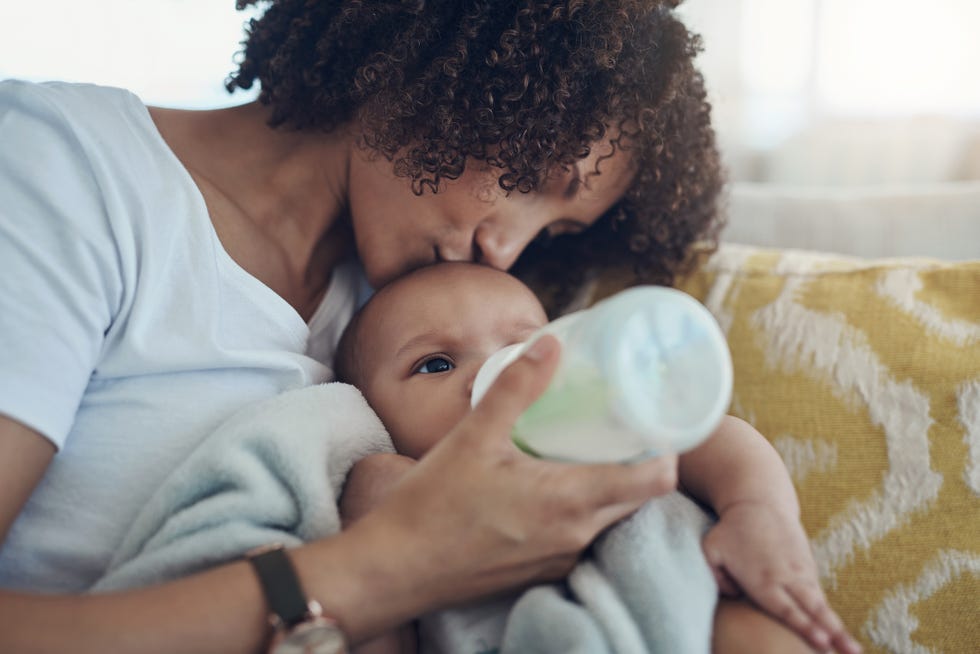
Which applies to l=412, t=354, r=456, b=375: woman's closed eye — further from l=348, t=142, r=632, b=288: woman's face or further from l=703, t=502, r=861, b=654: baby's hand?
l=703, t=502, r=861, b=654: baby's hand

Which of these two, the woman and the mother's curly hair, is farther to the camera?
the mother's curly hair

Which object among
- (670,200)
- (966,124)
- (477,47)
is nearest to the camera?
(477,47)

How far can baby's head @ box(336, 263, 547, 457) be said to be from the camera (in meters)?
1.07

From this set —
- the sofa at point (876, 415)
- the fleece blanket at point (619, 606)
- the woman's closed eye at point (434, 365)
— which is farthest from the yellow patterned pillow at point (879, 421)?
the woman's closed eye at point (434, 365)

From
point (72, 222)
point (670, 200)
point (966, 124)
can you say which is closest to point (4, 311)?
point (72, 222)

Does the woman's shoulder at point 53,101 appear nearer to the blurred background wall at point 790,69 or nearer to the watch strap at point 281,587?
the watch strap at point 281,587

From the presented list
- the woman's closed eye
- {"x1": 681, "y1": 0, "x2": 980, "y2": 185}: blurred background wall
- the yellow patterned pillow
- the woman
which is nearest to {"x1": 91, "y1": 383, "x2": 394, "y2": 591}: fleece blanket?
the woman

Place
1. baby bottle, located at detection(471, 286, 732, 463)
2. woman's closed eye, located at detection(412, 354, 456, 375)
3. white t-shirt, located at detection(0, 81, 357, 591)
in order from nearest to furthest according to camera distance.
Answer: baby bottle, located at detection(471, 286, 732, 463) → white t-shirt, located at detection(0, 81, 357, 591) → woman's closed eye, located at detection(412, 354, 456, 375)

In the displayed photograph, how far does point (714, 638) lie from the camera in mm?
812

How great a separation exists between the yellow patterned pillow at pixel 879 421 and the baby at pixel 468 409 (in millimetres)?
193

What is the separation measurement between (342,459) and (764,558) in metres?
0.48

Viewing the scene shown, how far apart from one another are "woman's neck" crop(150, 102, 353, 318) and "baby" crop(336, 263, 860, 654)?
15 cm

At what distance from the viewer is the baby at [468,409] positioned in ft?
2.64

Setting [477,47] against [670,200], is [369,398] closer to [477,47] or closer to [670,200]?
[477,47]
